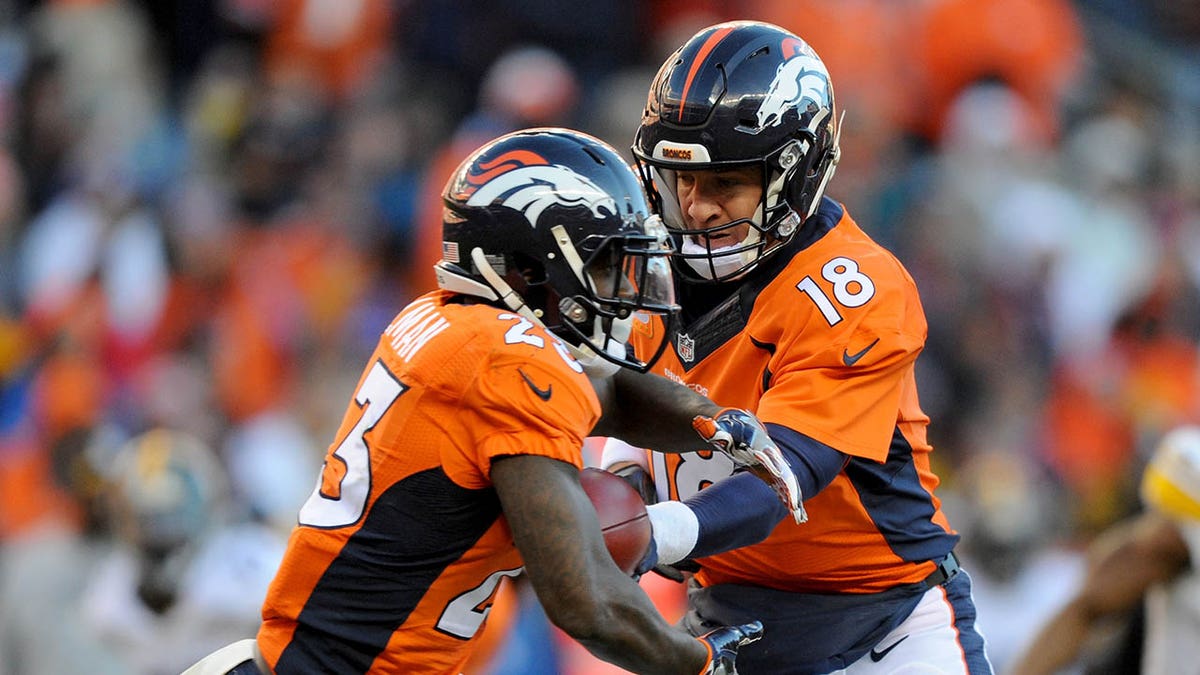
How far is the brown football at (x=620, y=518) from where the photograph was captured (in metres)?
3.64

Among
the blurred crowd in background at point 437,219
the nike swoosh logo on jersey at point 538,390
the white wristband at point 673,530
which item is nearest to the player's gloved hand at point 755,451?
the white wristband at point 673,530

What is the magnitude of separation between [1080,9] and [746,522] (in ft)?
28.7

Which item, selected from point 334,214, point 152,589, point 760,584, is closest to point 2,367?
point 334,214

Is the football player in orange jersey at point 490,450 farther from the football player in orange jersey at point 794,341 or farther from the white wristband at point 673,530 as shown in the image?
the football player in orange jersey at point 794,341

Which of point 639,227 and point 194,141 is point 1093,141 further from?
point 639,227

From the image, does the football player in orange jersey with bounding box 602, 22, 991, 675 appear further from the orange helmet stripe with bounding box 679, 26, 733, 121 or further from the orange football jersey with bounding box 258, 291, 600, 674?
the orange football jersey with bounding box 258, 291, 600, 674

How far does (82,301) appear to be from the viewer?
391 inches

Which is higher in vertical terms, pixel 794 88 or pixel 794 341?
pixel 794 88

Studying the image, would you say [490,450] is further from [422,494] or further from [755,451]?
[755,451]

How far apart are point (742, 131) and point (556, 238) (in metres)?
0.80

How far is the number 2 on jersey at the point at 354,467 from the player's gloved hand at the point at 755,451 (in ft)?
2.34

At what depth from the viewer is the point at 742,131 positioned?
433cm

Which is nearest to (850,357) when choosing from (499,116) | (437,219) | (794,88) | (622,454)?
(794,88)

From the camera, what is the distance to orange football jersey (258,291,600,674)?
11.5 ft
